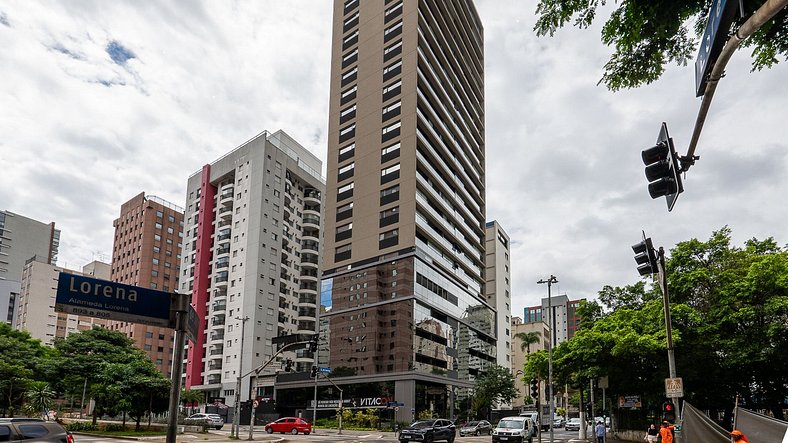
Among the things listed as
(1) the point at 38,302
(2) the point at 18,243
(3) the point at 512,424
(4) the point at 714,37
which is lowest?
(3) the point at 512,424

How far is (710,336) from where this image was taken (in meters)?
32.9

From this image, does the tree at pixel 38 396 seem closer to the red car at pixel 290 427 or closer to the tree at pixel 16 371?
the tree at pixel 16 371

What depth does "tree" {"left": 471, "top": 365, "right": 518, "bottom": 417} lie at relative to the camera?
7406 cm

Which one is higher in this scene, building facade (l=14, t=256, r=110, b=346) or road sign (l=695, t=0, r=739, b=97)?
building facade (l=14, t=256, r=110, b=346)

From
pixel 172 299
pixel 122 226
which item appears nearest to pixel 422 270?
pixel 172 299

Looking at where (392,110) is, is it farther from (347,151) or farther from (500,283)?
(500,283)

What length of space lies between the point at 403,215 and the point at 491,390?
26.6 metres

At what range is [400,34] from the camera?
76.2 metres

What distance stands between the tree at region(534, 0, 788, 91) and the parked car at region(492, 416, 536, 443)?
28586mm

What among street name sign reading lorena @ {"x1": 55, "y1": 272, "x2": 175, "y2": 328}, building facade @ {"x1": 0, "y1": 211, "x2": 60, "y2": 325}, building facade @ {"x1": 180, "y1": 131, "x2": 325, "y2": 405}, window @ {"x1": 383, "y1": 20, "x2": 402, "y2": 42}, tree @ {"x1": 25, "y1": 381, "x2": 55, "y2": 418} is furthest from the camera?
building facade @ {"x1": 0, "y1": 211, "x2": 60, "y2": 325}

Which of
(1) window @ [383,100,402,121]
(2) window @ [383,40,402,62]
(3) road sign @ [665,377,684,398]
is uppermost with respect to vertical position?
(2) window @ [383,40,402,62]

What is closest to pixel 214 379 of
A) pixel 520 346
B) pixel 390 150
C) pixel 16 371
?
pixel 390 150

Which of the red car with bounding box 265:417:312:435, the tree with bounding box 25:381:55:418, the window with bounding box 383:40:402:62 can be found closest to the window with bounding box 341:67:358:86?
the window with bounding box 383:40:402:62

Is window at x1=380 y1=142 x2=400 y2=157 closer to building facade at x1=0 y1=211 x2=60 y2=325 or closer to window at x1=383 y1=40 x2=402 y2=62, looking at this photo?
window at x1=383 y1=40 x2=402 y2=62
